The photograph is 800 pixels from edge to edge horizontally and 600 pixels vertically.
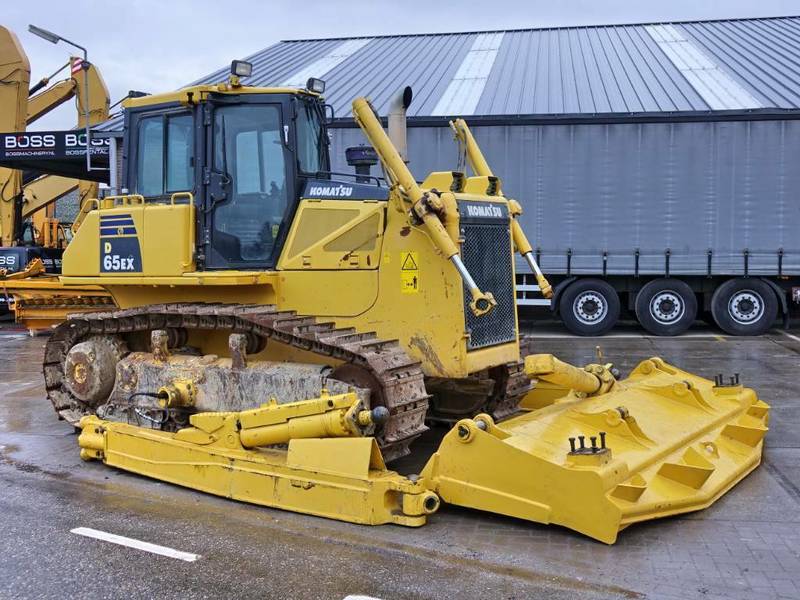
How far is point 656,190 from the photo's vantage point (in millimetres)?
14734

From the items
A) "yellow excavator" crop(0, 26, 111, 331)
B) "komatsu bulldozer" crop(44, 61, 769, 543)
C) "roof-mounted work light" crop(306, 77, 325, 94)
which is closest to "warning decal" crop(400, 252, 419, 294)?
"komatsu bulldozer" crop(44, 61, 769, 543)

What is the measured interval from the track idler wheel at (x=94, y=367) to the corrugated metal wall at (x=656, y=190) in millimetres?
9388

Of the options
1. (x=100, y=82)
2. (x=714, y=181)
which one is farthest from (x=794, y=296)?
(x=100, y=82)

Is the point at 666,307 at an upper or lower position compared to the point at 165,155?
lower

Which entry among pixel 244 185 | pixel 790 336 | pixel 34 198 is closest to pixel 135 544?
pixel 244 185

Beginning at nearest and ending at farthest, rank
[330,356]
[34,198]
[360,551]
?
[360,551] → [330,356] → [34,198]

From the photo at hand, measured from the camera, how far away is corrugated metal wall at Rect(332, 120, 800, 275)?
1452 centimetres

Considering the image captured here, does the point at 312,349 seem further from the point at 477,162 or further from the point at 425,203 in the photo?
the point at 477,162

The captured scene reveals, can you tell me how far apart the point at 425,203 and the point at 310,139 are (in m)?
1.72

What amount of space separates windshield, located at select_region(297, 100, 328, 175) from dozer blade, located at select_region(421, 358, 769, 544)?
2.85 meters

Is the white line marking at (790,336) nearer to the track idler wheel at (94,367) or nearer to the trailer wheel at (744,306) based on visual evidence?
the trailer wheel at (744,306)

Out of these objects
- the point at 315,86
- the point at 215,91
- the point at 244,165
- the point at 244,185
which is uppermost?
the point at 315,86

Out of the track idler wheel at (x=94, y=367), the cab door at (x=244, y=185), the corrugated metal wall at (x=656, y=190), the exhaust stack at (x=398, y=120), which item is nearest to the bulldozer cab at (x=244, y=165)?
Result: the cab door at (x=244, y=185)

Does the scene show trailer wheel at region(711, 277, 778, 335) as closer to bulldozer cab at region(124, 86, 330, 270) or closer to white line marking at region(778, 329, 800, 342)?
white line marking at region(778, 329, 800, 342)
